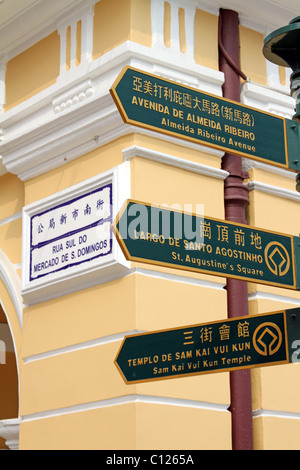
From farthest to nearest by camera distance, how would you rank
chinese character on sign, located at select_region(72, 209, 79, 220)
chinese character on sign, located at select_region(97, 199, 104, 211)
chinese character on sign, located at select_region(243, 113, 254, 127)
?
1. chinese character on sign, located at select_region(72, 209, 79, 220)
2. chinese character on sign, located at select_region(97, 199, 104, 211)
3. chinese character on sign, located at select_region(243, 113, 254, 127)

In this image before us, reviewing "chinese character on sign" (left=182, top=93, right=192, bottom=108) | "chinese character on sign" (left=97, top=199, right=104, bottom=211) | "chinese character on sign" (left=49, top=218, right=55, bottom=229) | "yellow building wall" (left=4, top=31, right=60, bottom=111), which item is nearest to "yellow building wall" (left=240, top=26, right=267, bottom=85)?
"yellow building wall" (left=4, top=31, right=60, bottom=111)

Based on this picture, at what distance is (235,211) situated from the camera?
224 inches

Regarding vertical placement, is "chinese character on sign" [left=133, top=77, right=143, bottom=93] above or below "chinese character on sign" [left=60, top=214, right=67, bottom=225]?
below

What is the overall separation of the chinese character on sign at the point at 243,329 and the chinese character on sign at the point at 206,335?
0.15 meters

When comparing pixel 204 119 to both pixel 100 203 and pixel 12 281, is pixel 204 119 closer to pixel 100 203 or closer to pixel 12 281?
pixel 100 203

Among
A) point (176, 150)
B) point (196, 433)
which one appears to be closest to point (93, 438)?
point (196, 433)

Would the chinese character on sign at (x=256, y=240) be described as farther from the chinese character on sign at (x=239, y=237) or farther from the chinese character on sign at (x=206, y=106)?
the chinese character on sign at (x=206, y=106)

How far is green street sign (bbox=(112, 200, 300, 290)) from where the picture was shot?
3.32 m

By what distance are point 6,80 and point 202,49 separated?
68.6 inches

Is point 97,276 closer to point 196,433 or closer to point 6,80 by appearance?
point 196,433

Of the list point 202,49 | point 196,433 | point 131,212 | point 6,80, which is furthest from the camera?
point 6,80

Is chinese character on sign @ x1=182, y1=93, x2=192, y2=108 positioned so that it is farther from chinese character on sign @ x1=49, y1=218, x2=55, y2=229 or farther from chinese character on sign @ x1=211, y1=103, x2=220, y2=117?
chinese character on sign @ x1=49, y1=218, x2=55, y2=229

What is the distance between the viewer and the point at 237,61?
6.04 meters

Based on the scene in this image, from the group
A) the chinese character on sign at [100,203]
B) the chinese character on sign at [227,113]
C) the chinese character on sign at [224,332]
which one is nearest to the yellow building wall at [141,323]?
the chinese character on sign at [100,203]
